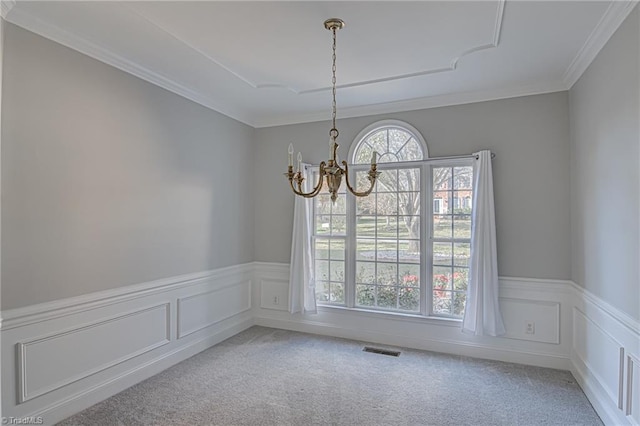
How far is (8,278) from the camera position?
7.44 feet

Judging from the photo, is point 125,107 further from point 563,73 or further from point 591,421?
point 591,421

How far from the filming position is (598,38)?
8.41ft

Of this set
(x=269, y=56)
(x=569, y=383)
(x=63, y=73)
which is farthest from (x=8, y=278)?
(x=569, y=383)

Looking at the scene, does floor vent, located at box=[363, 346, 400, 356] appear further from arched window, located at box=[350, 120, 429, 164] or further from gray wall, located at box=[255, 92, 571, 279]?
arched window, located at box=[350, 120, 429, 164]

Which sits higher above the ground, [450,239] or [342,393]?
[450,239]

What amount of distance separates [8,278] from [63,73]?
4.89 ft

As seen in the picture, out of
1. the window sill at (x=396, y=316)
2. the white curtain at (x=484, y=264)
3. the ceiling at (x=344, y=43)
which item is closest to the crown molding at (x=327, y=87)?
the ceiling at (x=344, y=43)

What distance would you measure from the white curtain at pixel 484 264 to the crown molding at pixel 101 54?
3.06 metres

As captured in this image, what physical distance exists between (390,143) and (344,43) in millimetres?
1752

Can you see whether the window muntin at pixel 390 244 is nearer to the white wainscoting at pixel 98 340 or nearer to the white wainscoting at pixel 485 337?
the white wainscoting at pixel 485 337

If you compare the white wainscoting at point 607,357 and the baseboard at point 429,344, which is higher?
the white wainscoting at point 607,357

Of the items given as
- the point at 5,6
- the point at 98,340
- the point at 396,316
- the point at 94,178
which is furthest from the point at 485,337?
the point at 5,6

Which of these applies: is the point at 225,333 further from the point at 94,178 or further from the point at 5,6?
the point at 5,6

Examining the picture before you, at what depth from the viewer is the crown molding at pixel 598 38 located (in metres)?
2.19
